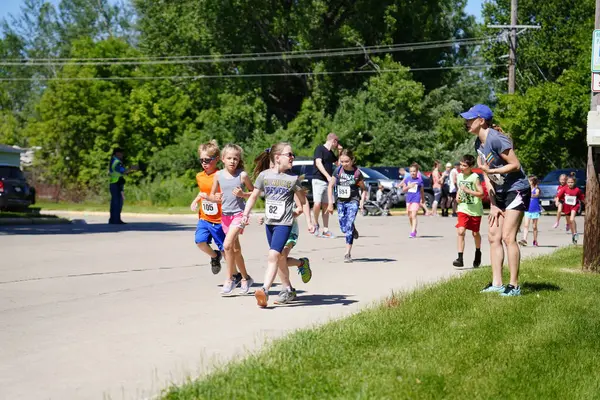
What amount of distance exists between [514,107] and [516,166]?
3363 centimetres

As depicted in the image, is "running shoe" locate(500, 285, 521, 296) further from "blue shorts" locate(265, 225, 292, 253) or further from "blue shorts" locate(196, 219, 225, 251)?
"blue shorts" locate(196, 219, 225, 251)

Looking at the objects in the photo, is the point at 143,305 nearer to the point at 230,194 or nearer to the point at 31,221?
the point at 230,194

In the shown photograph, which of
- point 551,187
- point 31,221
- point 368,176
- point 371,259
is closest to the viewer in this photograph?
point 371,259

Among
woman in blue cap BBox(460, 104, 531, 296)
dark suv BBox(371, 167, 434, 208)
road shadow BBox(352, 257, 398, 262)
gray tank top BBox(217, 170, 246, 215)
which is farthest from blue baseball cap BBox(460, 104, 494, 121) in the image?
dark suv BBox(371, 167, 434, 208)

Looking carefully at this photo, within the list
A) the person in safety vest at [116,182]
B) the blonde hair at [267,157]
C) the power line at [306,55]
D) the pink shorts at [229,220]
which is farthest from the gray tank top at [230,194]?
the power line at [306,55]

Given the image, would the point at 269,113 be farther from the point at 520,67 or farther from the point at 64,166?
the point at 520,67

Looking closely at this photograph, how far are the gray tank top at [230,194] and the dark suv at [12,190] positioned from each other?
24.9 metres

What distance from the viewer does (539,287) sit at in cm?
1095

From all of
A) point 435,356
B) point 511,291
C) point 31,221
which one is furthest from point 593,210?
point 31,221

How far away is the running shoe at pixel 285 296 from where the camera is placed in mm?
9984

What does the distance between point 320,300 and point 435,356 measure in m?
3.74

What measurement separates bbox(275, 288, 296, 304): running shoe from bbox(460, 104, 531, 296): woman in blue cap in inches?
86.5

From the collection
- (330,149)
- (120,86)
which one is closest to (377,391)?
(330,149)

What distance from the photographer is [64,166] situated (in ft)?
181
